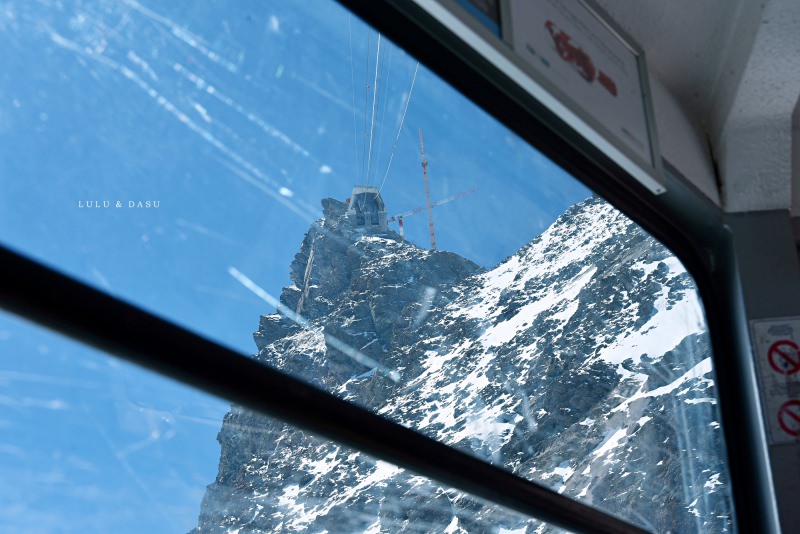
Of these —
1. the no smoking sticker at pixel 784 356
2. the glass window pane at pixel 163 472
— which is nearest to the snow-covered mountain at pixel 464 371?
the glass window pane at pixel 163 472

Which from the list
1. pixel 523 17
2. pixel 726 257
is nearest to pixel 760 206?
pixel 726 257

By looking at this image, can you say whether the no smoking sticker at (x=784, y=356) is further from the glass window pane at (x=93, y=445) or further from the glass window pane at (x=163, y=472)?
the glass window pane at (x=93, y=445)

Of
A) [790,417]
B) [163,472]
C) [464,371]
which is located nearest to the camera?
[790,417]

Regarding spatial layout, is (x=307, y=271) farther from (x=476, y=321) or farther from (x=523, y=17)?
(x=523, y=17)

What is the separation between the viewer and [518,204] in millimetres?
39781

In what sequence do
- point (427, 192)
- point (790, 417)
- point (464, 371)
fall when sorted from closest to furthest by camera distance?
point (790, 417) → point (464, 371) → point (427, 192)

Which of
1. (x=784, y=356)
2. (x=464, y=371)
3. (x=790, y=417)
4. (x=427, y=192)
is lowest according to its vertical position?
(x=790, y=417)

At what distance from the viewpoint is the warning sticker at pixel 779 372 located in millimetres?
1753

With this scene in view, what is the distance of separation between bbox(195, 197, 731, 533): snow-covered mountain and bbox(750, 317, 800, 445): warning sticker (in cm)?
1731

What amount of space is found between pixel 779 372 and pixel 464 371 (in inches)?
1441

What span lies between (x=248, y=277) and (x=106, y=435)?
14.0 m

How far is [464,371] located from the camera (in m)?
38.0

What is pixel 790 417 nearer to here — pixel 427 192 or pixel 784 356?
pixel 784 356

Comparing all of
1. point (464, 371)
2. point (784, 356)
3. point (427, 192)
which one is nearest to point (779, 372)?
point (784, 356)
